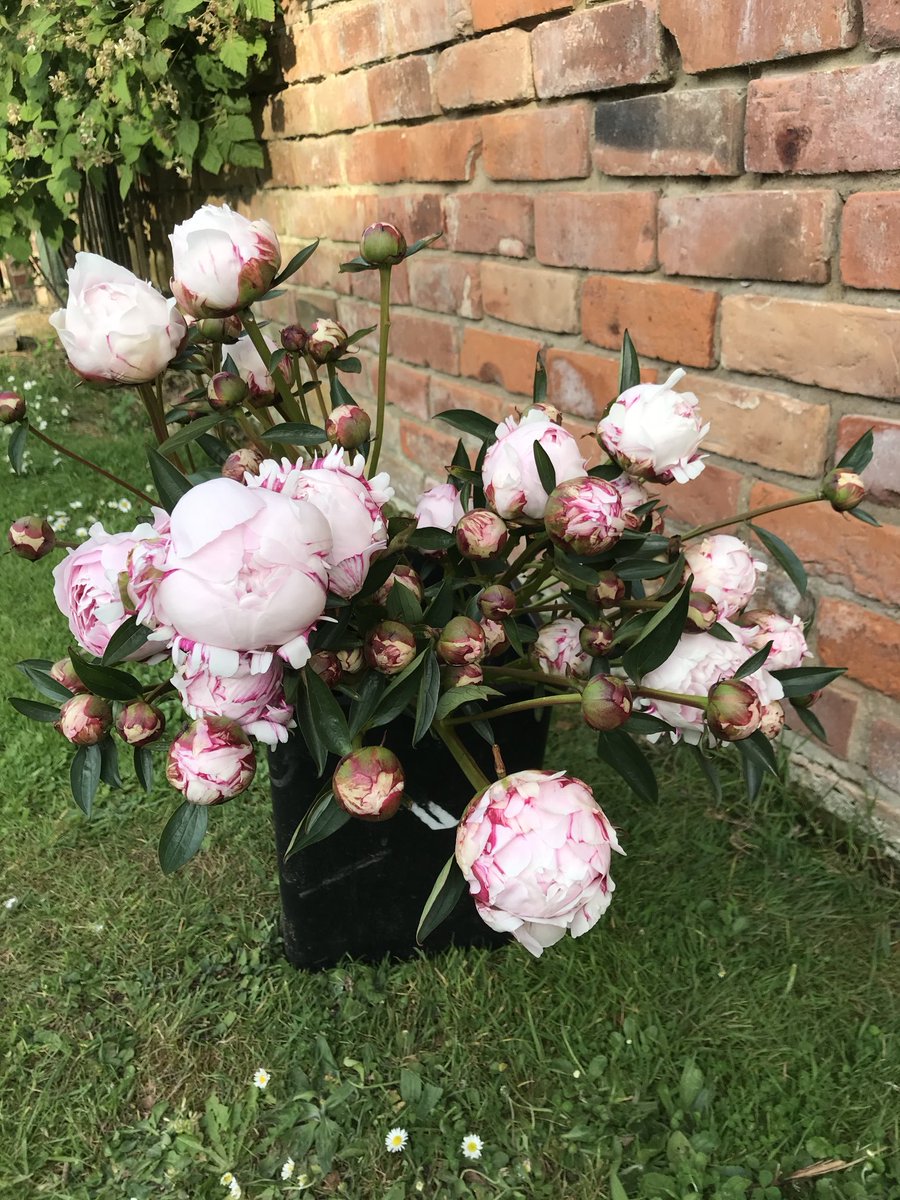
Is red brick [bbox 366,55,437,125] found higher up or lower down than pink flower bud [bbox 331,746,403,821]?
higher up

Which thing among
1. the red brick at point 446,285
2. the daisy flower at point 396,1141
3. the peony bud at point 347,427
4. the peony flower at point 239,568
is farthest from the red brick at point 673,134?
the daisy flower at point 396,1141

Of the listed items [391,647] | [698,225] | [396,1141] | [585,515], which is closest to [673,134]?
[698,225]

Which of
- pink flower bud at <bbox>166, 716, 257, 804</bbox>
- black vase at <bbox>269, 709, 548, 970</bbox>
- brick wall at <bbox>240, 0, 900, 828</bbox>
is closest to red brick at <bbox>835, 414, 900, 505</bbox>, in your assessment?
brick wall at <bbox>240, 0, 900, 828</bbox>

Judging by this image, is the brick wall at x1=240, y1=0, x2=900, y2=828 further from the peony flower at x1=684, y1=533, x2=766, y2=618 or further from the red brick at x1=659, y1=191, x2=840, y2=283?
the peony flower at x1=684, y1=533, x2=766, y2=618

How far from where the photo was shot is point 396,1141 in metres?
1.02

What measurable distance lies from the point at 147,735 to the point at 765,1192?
2.48ft

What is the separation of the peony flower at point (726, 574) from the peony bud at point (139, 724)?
0.46 meters

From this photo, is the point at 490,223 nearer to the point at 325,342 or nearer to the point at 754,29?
the point at 754,29

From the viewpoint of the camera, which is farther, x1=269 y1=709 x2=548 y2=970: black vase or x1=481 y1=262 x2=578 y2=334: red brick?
x1=481 y1=262 x2=578 y2=334: red brick

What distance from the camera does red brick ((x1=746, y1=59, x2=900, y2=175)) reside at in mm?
1010

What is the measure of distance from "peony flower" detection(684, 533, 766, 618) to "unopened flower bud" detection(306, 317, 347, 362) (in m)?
0.40

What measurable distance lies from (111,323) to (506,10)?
3.31ft

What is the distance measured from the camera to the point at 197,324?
0.90 m

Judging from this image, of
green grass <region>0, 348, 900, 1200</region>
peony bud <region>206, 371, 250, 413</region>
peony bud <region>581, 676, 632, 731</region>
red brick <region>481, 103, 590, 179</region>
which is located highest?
red brick <region>481, 103, 590, 179</region>
